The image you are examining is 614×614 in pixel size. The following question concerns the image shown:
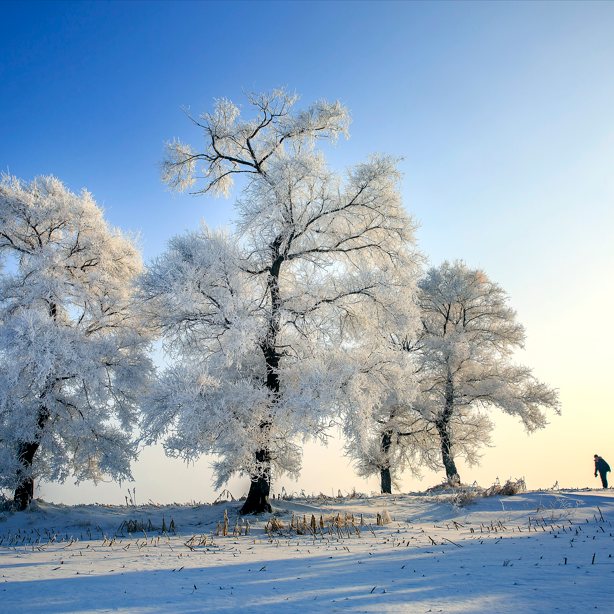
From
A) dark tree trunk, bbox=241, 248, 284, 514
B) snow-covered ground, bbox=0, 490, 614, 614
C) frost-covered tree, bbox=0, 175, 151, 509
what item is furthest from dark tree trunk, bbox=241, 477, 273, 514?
frost-covered tree, bbox=0, 175, 151, 509

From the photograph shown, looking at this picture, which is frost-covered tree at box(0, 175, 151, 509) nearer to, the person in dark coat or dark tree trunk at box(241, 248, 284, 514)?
dark tree trunk at box(241, 248, 284, 514)

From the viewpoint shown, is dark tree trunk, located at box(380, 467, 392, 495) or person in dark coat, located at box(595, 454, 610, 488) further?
dark tree trunk, located at box(380, 467, 392, 495)

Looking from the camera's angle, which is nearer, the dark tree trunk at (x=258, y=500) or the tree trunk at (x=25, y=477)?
the dark tree trunk at (x=258, y=500)

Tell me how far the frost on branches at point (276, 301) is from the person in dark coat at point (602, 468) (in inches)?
432

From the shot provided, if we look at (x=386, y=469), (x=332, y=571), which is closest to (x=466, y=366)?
(x=386, y=469)

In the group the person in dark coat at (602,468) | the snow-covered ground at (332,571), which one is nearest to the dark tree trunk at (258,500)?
the snow-covered ground at (332,571)

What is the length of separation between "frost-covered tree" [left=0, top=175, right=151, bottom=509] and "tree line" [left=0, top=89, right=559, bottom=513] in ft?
0.16

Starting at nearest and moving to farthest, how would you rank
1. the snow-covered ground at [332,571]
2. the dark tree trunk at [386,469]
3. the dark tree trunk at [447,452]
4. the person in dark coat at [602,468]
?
the snow-covered ground at [332,571] → the person in dark coat at [602,468] → the dark tree trunk at [447,452] → the dark tree trunk at [386,469]

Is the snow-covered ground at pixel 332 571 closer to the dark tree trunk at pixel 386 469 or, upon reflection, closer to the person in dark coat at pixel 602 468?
the person in dark coat at pixel 602 468

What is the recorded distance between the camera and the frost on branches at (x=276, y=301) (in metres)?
9.79

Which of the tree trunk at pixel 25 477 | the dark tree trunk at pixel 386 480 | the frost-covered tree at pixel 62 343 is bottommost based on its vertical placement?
the dark tree trunk at pixel 386 480

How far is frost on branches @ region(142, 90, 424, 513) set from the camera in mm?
9789

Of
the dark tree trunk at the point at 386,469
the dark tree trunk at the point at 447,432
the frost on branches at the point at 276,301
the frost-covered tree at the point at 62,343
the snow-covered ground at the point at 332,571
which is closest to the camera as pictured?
the snow-covered ground at the point at 332,571

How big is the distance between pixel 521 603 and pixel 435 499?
10.3 metres
